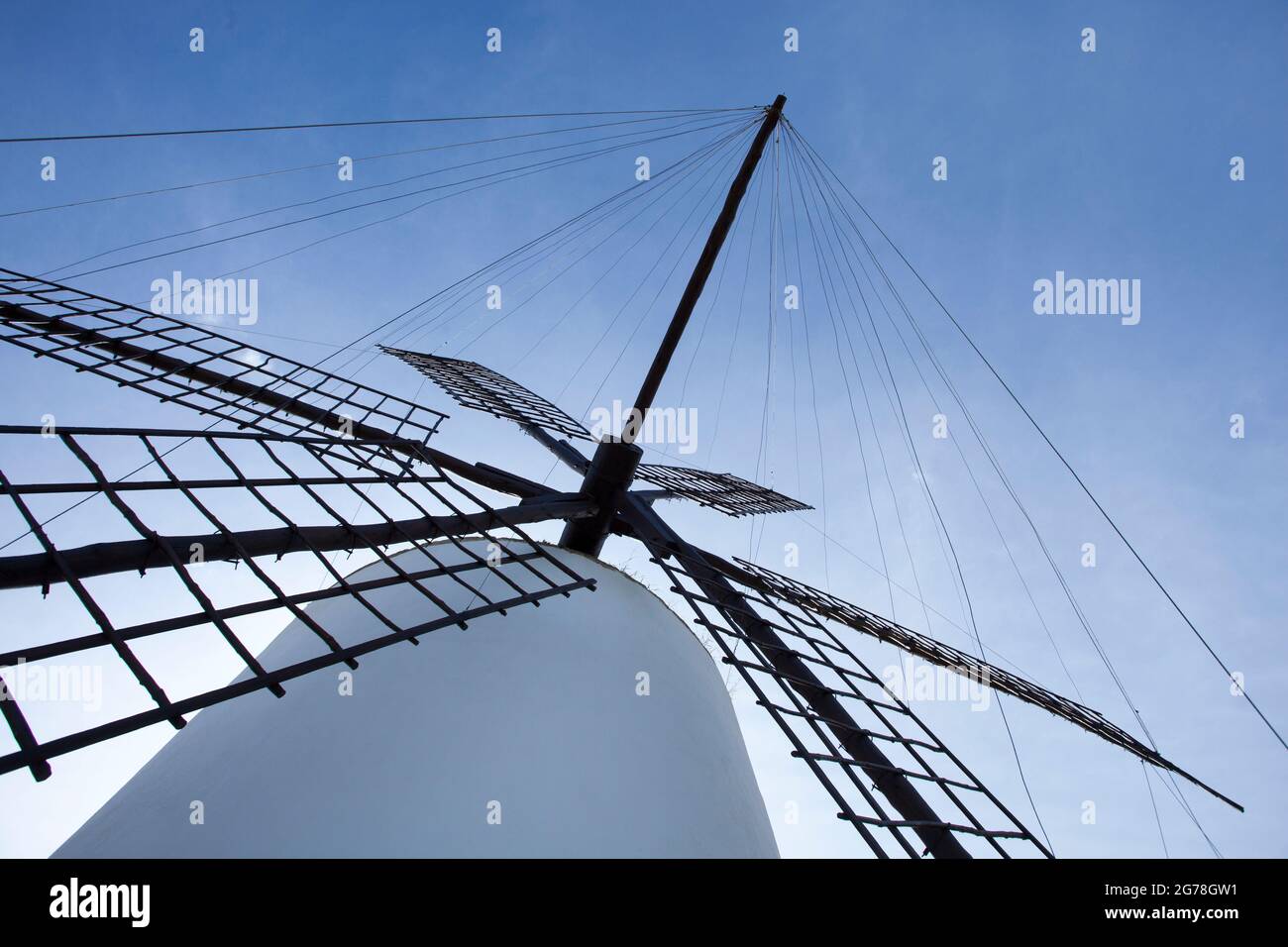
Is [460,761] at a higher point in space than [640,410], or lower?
lower

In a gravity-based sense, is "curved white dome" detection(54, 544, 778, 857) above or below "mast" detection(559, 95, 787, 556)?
below

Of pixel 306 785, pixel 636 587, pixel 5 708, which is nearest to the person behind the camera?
pixel 5 708

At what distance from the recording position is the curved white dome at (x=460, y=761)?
3.15m

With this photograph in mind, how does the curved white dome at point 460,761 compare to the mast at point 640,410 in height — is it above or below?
below

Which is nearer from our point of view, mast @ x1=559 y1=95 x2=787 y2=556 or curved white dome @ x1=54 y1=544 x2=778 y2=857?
curved white dome @ x1=54 y1=544 x2=778 y2=857

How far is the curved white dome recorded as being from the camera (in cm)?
315

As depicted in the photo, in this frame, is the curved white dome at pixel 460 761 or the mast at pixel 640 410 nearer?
the curved white dome at pixel 460 761

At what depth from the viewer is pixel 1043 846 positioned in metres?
3.85

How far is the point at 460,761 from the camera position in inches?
137

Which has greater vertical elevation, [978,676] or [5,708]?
[5,708]

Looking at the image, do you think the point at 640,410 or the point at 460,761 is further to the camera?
the point at 640,410

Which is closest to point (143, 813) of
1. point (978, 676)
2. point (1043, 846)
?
point (1043, 846)
